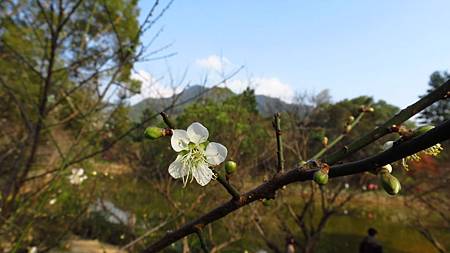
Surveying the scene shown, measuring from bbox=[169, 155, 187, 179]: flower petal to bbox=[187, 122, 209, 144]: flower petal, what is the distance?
0.06m

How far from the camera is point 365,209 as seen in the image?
50.5 ft

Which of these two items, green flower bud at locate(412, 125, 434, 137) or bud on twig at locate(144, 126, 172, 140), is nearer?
green flower bud at locate(412, 125, 434, 137)

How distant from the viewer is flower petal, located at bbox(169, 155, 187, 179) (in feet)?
3.01

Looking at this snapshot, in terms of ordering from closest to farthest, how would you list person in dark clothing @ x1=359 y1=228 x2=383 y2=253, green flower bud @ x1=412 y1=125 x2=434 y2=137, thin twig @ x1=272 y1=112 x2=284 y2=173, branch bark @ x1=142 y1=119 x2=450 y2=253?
branch bark @ x1=142 y1=119 x2=450 y2=253
green flower bud @ x1=412 y1=125 x2=434 y2=137
thin twig @ x1=272 y1=112 x2=284 y2=173
person in dark clothing @ x1=359 y1=228 x2=383 y2=253

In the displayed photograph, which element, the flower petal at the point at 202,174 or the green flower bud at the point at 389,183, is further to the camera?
the flower petal at the point at 202,174

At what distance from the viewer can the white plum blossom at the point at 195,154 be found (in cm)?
82

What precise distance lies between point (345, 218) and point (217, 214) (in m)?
16.0

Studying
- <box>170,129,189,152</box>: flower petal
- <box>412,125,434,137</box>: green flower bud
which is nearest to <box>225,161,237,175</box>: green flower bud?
<box>170,129,189,152</box>: flower petal

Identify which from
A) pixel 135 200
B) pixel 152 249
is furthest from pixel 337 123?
pixel 152 249

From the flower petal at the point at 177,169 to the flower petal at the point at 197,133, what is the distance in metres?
0.06

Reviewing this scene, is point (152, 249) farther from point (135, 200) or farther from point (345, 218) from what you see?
point (345, 218)

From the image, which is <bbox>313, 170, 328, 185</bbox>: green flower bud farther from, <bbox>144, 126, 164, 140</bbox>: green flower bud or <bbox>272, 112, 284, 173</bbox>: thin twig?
<bbox>144, 126, 164, 140</bbox>: green flower bud

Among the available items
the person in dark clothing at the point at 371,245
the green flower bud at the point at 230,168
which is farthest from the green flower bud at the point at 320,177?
the person in dark clothing at the point at 371,245

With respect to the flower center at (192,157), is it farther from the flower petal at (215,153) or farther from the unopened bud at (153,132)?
the unopened bud at (153,132)
